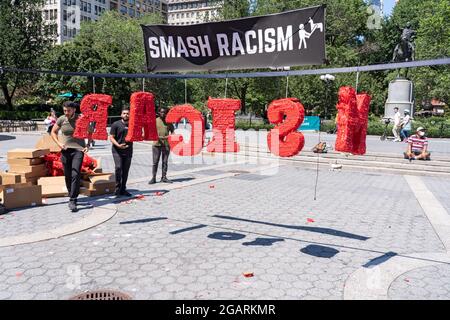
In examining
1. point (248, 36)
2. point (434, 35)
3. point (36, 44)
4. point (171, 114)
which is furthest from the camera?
point (36, 44)

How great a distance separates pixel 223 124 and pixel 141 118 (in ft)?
4.52

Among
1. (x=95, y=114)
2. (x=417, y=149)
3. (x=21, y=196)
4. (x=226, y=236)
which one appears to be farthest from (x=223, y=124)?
(x=417, y=149)

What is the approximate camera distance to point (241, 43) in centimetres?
639

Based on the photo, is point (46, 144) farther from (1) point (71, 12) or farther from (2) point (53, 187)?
(1) point (71, 12)

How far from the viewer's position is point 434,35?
39.5 metres

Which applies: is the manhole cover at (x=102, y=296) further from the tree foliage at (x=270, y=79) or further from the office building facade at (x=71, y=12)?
the office building facade at (x=71, y=12)

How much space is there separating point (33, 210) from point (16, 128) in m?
29.4

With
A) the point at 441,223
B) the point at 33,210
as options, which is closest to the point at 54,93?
the point at 33,210

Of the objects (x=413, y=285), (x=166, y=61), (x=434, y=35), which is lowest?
(x=413, y=285)

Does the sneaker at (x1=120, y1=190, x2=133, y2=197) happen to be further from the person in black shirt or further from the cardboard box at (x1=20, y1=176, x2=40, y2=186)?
the cardboard box at (x1=20, y1=176, x2=40, y2=186)

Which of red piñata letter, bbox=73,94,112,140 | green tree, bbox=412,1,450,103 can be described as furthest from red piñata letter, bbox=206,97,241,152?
green tree, bbox=412,1,450,103

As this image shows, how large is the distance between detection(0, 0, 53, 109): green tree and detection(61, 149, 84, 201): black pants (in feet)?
147
